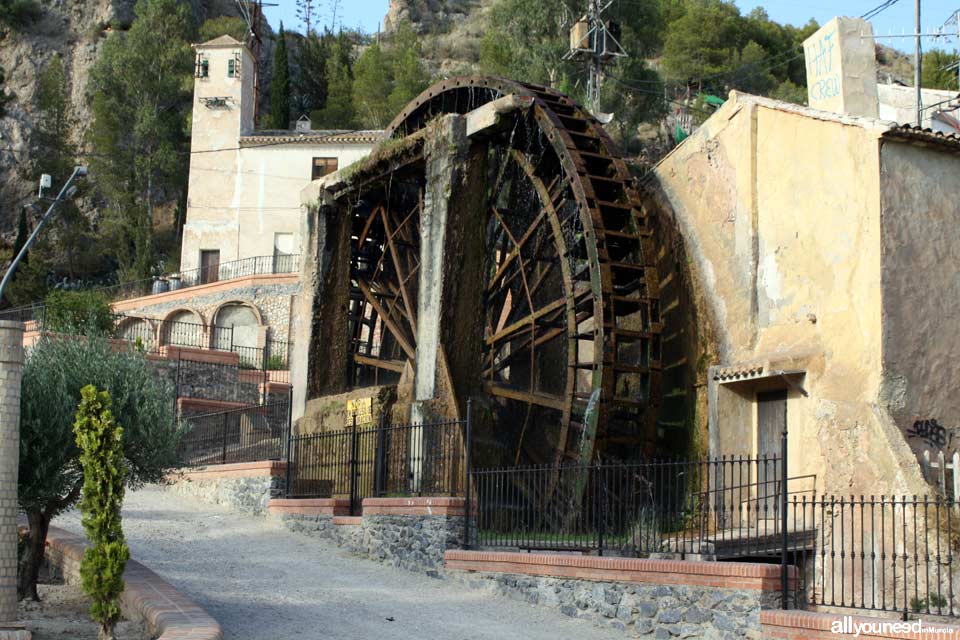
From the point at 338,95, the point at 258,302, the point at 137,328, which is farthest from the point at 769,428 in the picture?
the point at 338,95

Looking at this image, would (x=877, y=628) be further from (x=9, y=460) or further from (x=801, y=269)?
(x=9, y=460)

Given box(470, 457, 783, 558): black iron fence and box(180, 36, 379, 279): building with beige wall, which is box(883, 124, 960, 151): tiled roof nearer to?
box(470, 457, 783, 558): black iron fence

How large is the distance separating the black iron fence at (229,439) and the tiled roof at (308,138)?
19146 millimetres

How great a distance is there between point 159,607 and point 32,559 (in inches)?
96.1

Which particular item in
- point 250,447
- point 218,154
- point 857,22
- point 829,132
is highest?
point 218,154

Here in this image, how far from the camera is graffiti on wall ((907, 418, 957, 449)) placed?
39.9ft

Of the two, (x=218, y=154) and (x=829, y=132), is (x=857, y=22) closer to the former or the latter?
(x=829, y=132)

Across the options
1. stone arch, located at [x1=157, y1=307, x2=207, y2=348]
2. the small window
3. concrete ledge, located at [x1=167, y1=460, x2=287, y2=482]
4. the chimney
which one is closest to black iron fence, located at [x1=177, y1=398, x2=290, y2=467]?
concrete ledge, located at [x1=167, y1=460, x2=287, y2=482]

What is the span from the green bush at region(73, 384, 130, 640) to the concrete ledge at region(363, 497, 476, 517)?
4.65 meters

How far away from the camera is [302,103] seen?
5441 cm

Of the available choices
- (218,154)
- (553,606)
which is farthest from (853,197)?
(218,154)

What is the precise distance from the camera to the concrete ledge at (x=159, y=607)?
322 inches

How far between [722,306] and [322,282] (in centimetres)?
782

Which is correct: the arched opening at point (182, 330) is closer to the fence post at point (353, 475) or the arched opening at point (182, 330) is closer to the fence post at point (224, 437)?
the fence post at point (224, 437)
